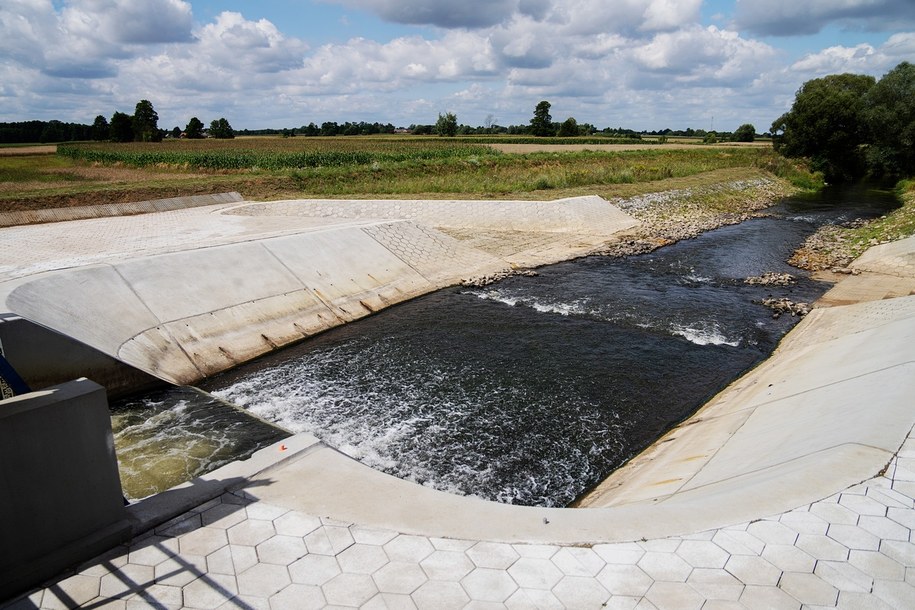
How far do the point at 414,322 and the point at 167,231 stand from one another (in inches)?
422

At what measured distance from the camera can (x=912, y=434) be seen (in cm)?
637

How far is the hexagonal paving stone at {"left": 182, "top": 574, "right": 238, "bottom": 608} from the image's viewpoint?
172 inches

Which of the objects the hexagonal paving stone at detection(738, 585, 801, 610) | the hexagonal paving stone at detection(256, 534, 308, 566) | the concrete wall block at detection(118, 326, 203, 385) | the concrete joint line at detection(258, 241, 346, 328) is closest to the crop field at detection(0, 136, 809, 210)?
the concrete joint line at detection(258, 241, 346, 328)

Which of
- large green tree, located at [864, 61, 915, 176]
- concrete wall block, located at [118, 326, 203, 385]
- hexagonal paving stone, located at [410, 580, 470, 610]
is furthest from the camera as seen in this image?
large green tree, located at [864, 61, 915, 176]

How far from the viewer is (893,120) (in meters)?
47.2

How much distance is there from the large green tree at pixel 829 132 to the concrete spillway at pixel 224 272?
140 feet

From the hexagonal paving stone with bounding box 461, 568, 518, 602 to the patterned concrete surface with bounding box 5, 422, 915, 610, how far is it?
1 centimetres

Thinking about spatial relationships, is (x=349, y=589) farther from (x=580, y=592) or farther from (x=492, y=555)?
(x=580, y=592)

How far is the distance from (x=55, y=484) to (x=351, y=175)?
3226 cm

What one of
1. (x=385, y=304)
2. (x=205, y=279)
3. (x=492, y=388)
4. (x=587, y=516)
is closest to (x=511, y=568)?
(x=587, y=516)

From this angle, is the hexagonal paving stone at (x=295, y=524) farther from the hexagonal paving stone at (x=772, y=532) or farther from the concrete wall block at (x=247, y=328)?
the concrete wall block at (x=247, y=328)

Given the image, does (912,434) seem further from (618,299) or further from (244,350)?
(244,350)

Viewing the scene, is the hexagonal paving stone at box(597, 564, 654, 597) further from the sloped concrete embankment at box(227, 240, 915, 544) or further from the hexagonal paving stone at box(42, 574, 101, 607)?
the hexagonal paving stone at box(42, 574, 101, 607)

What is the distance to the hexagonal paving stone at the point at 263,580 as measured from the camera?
14.8 feet
